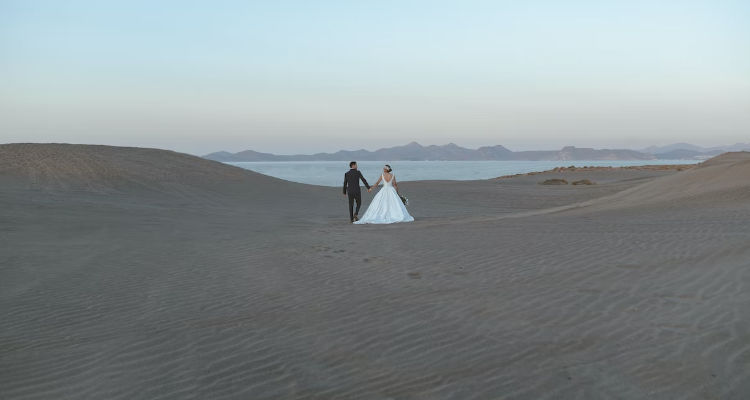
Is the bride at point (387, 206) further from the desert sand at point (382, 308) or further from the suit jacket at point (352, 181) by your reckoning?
the desert sand at point (382, 308)

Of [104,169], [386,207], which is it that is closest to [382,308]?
[386,207]

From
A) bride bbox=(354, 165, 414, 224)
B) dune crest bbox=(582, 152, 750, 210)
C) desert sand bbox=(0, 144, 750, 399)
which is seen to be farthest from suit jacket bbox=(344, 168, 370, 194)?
dune crest bbox=(582, 152, 750, 210)

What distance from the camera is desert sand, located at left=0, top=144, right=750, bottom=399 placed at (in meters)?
4.28

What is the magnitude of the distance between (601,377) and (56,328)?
4.99m

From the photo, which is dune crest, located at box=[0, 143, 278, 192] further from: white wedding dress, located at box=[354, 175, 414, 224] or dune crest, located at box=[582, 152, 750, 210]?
dune crest, located at box=[582, 152, 750, 210]

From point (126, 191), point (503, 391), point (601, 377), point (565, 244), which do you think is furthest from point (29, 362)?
point (126, 191)

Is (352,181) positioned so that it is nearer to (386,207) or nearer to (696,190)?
(386,207)

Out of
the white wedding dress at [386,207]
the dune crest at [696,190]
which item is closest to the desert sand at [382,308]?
the dune crest at [696,190]

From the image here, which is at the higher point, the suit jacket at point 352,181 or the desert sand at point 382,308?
the suit jacket at point 352,181

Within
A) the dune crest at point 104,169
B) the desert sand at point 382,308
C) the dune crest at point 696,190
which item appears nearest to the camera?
the desert sand at point 382,308

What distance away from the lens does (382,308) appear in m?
6.30

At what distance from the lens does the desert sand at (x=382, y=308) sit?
14.0 feet

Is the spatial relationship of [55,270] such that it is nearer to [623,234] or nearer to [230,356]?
[230,356]

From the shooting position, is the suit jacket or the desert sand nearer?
the desert sand
